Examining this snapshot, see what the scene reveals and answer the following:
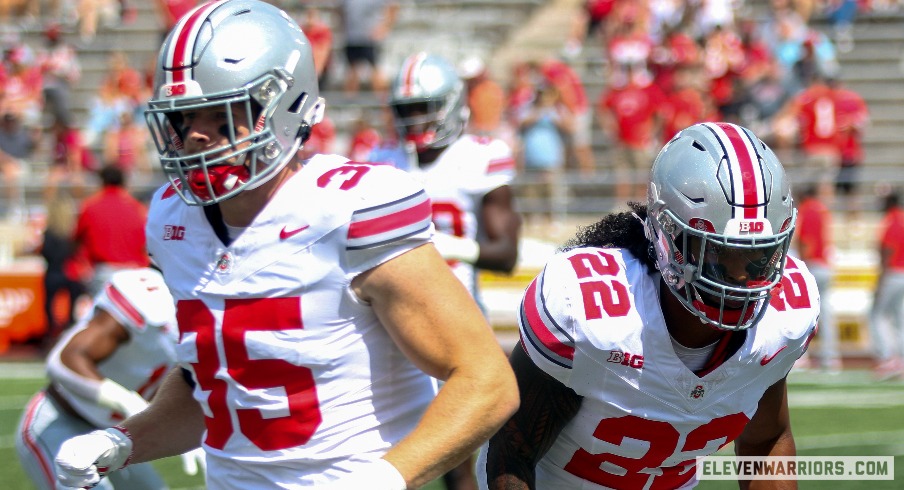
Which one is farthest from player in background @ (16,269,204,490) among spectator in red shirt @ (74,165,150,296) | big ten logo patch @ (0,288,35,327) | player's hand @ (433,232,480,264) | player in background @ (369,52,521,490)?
big ten logo patch @ (0,288,35,327)

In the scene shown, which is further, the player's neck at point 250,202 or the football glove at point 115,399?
the football glove at point 115,399

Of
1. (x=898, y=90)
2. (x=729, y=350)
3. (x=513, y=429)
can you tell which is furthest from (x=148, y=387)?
(x=898, y=90)

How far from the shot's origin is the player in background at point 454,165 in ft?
19.4

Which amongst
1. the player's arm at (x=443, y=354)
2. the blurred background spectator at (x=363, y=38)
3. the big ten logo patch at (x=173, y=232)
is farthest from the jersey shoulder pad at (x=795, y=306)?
the blurred background spectator at (x=363, y=38)

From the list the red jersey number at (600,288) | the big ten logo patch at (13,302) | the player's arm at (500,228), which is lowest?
the big ten logo patch at (13,302)

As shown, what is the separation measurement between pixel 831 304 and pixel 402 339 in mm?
10611

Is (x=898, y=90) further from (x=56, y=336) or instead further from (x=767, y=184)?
(x=767, y=184)

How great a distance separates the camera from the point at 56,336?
40.4 ft

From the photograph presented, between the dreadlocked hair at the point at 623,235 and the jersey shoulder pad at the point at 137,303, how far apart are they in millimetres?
1970

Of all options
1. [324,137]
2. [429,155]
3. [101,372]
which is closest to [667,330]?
[101,372]

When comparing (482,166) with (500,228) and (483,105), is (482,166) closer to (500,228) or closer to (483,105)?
(500,228)

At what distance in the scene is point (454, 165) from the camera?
6.02 metres

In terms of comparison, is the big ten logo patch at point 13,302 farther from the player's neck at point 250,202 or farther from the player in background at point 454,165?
the player's neck at point 250,202

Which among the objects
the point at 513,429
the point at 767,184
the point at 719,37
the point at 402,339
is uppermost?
the point at 767,184
